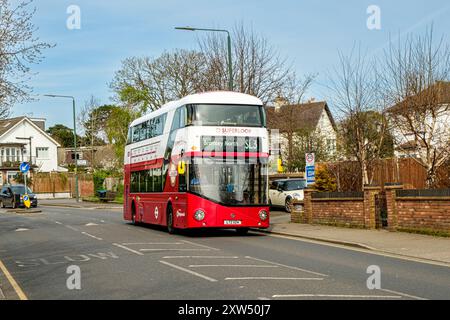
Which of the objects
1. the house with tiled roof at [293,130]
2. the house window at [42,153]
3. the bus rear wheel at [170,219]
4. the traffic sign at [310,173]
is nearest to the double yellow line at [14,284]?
the bus rear wheel at [170,219]

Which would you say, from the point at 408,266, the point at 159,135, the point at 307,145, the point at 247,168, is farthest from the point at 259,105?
the point at 307,145

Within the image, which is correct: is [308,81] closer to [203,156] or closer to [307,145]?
[307,145]

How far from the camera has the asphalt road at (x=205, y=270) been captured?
1023 cm

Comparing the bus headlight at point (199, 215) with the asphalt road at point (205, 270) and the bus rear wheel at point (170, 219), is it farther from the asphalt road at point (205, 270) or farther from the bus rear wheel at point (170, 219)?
the bus rear wheel at point (170, 219)

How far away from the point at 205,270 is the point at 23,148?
3012 inches

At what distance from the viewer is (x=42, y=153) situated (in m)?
91.7

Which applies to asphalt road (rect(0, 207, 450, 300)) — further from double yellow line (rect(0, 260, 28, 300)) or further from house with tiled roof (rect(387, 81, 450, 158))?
house with tiled roof (rect(387, 81, 450, 158))

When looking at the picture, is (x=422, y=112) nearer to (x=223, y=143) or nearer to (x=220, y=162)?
(x=223, y=143)

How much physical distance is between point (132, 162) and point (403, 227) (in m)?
12.1

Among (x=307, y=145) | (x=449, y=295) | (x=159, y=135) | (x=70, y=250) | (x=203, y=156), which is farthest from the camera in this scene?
(x=307, y=145)

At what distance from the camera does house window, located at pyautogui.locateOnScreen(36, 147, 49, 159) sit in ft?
299

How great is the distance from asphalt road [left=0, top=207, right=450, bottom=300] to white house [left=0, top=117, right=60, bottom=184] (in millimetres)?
66909

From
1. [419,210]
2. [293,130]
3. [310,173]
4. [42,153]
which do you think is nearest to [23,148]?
[42,153]

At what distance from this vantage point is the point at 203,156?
66.4 feet
